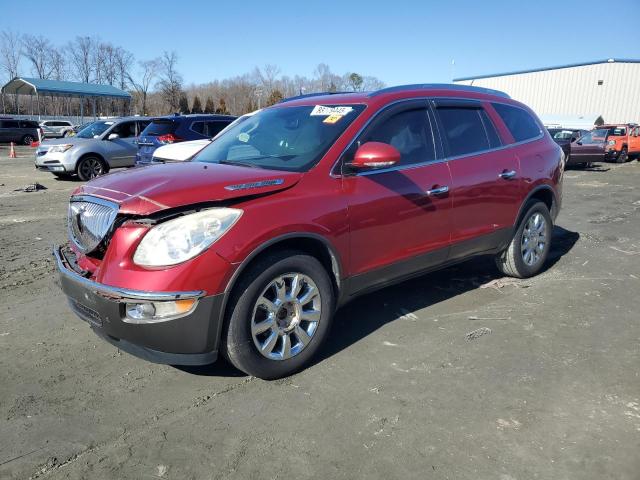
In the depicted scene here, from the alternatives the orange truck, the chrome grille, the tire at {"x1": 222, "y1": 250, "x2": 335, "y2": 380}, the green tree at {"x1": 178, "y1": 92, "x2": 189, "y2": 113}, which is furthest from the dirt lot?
the green tree at {"x1": 178, "y1": 92, "x2": 189, "y2": 113}

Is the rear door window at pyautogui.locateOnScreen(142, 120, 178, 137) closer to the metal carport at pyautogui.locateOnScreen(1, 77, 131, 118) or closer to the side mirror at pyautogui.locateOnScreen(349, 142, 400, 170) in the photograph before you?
the side mirror at pyautogui.locateOnScreen(349, 142, 400, 170)

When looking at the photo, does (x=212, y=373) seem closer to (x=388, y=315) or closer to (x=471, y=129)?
(x=388, y=315)

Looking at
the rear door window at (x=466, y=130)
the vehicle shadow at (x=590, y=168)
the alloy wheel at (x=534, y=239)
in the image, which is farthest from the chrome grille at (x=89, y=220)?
the vehicle shadow at (x=590, y=168)

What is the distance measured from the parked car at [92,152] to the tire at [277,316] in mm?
11730

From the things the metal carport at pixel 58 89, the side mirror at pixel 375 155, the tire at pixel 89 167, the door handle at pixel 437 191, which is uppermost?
the metal carport at pixel 58 89

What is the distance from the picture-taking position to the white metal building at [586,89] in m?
39.7

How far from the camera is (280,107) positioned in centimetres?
446

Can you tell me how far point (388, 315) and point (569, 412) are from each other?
1666mm

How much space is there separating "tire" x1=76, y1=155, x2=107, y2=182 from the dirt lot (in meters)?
9.32

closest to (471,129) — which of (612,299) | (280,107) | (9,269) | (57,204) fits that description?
(280,107)

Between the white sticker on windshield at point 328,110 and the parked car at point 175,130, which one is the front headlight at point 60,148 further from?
the white sticker on windshield at point 328,110

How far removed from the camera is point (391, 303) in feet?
14.9

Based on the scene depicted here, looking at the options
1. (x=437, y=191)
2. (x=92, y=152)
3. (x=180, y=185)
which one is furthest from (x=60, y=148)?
(x=437, y=191)

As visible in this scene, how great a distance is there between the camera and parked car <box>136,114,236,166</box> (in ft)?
36.7
